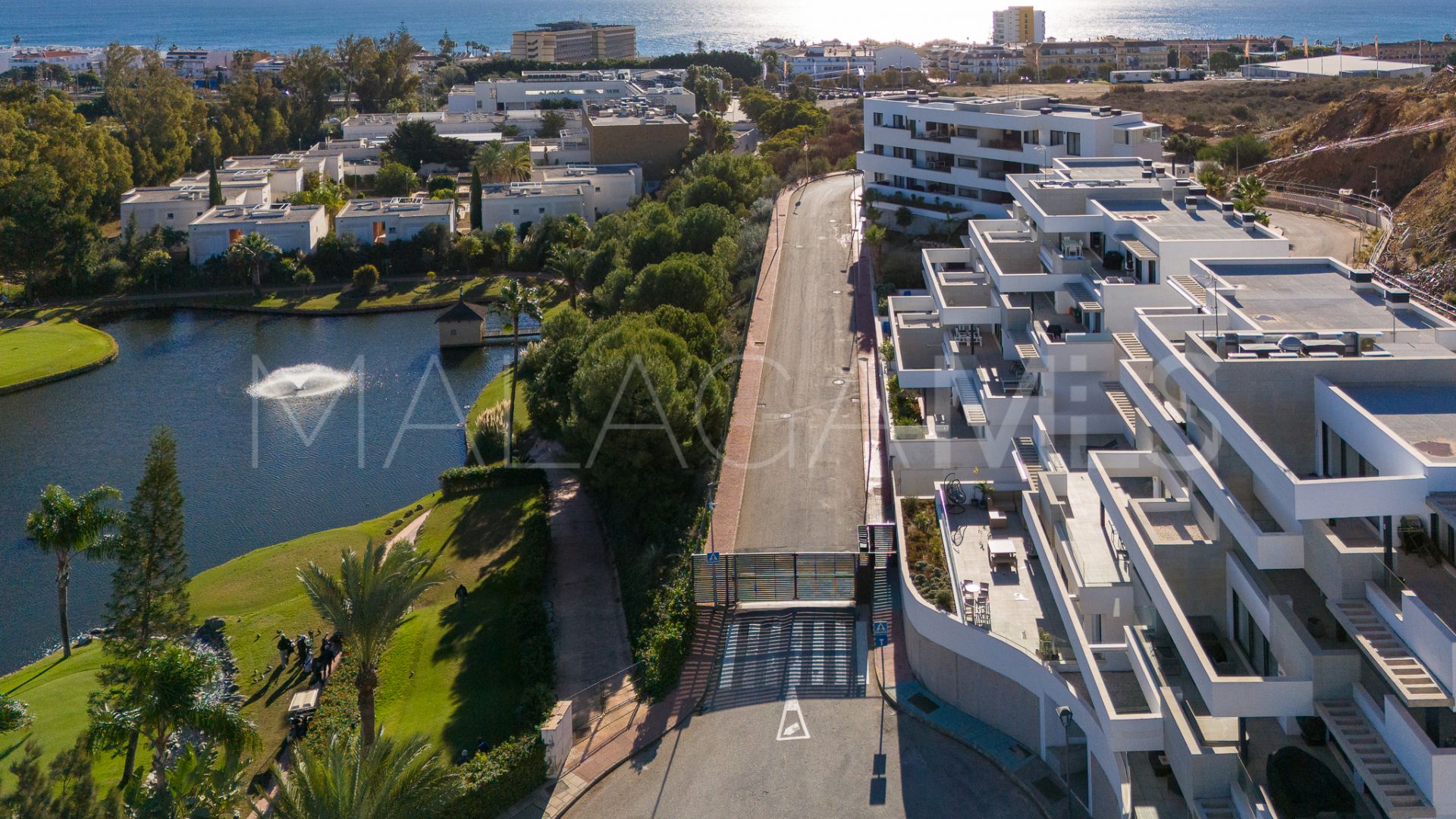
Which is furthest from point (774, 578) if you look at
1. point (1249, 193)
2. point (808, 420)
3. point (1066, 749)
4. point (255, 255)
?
point (255, 255)

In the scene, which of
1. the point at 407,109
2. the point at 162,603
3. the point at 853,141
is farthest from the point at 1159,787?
the point at 407,109

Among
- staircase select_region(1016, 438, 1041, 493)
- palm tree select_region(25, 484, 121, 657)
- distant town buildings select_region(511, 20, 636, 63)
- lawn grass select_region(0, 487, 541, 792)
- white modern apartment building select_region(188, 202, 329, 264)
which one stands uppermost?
distant town buildings select_region(511, 20, 636, 63)

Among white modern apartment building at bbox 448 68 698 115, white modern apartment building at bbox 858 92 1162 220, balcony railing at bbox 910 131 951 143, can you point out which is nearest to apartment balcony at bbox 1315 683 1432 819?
white modern apartment building at bbox 858 92 1162 220

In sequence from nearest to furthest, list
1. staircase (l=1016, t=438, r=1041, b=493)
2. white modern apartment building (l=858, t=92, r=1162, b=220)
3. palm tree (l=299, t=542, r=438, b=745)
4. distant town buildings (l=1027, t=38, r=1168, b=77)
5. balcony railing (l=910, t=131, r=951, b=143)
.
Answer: palm tree (l=299, t=542, r=438, b=745) → staircase (l=1016, t=438, r=1041, b=493) → white modern apartment building (l=858, t=92, r=1162, b=220) → balcony railing (l=910, t=131, r=951, b=143) → distant town buildings (l=1027, t=38, r=1168, b=77)

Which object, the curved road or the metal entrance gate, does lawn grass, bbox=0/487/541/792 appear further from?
the metal entrance gate

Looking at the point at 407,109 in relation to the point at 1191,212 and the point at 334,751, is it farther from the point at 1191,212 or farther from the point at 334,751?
the point at 334,751
